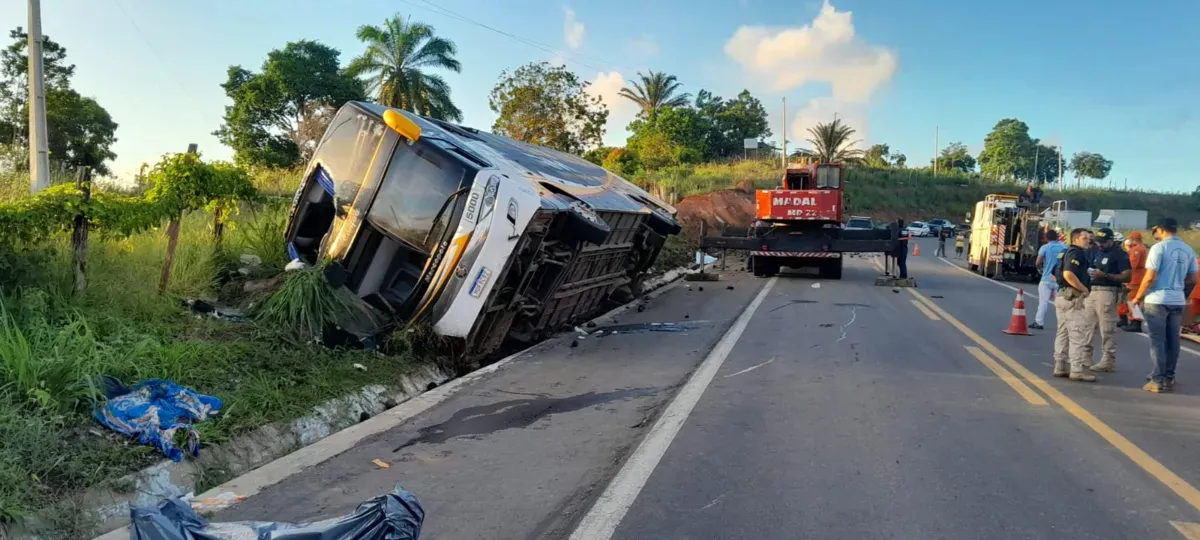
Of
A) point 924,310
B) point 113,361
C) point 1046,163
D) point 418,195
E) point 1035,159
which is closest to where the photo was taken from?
point 113,361

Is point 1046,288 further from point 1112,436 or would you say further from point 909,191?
point 909,191

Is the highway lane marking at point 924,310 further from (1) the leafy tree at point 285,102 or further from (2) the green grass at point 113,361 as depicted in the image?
(1) the leafy tree at point 285,102

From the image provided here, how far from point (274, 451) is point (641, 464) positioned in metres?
2.50

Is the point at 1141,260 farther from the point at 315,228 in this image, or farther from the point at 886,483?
the point at 315,228

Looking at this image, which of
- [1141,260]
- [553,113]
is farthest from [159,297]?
[553,113]

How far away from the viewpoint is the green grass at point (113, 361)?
4.19 metres

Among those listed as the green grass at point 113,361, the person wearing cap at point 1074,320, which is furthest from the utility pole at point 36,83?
the person wearing cap at point 1074,320

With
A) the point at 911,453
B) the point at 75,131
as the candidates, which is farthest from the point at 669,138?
the point at 911,453

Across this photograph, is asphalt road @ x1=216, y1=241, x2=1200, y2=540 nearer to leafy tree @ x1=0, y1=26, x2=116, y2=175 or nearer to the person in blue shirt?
the person in blue shirt

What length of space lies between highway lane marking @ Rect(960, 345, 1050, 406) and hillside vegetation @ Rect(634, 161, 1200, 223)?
99.5 feet

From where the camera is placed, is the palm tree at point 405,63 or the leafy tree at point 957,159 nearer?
the palm tree at point 405,63

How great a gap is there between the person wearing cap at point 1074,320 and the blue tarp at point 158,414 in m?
7.81

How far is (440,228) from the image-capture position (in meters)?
8.05

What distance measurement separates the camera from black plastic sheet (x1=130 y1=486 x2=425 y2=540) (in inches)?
113
